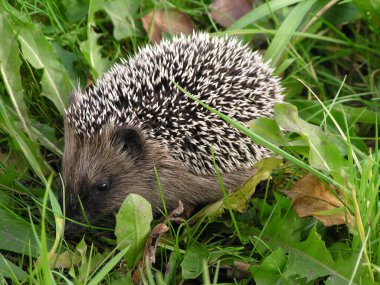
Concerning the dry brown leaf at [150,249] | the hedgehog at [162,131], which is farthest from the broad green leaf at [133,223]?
the hedgehog at [162,131]

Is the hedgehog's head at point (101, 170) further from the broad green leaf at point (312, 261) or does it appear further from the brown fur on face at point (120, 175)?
the broad green leaf at point (312, 261)

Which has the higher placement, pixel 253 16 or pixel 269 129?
pixel 253 16

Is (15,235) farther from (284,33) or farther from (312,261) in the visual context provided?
(284,33)

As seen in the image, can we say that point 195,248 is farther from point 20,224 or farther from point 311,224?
point 20,224

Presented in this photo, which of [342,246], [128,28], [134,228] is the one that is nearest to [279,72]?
[128,28]

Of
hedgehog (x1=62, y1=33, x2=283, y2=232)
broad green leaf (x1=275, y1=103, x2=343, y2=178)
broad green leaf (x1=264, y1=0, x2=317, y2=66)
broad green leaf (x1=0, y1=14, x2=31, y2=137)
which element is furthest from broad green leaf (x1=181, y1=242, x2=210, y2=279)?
broad green leaf (x1=264, y1=0, x2=317, y2=66)

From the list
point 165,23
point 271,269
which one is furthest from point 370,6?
point 271,269
